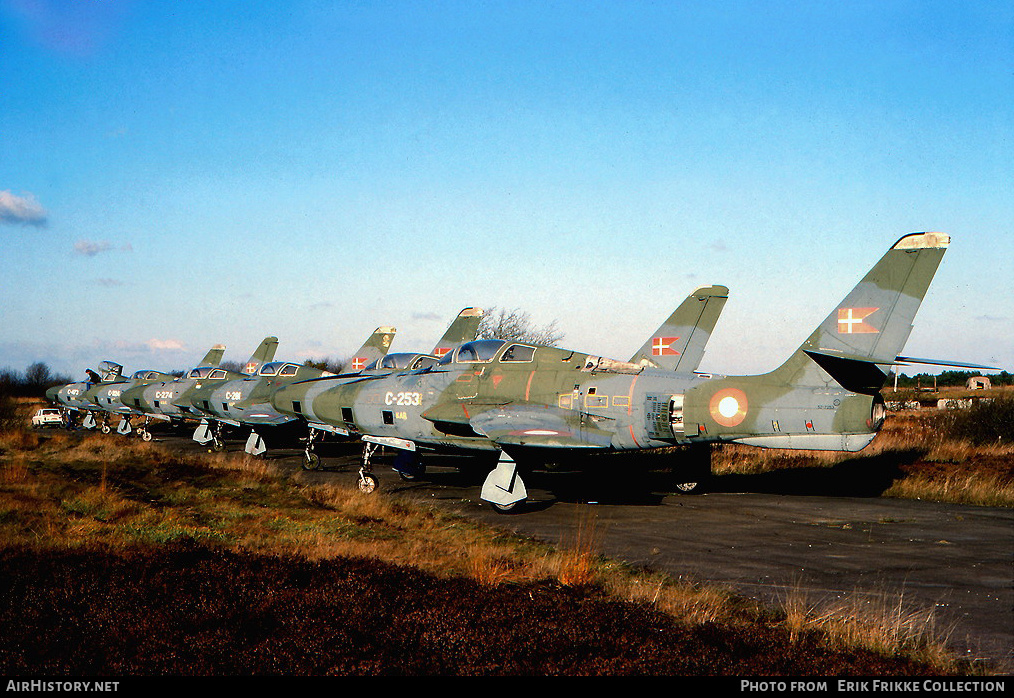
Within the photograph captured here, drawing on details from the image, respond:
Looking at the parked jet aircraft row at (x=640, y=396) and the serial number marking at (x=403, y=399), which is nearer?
the parked jet aircraft row at (x=640, y=396)

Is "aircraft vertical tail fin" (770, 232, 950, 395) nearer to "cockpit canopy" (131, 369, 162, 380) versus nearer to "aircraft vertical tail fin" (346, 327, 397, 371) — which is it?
"aircraft vertical tail fin" (346, 327, 397, 371)

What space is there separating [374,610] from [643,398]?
350 inches

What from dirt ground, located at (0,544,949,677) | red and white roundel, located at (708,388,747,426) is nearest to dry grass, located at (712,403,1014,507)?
red and white roundel, located at (708,388,747,426)

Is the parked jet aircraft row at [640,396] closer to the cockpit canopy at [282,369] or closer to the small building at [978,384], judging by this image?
the cockpit canopy at [282,369]

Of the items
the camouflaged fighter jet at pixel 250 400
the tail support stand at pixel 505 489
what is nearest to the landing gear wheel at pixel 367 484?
the tail support stand at pixel 505 489

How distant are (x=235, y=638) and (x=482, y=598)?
251 centimetres

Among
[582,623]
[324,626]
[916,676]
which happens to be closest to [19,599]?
[324,626]

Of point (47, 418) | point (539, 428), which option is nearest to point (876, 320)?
point (539, 428)

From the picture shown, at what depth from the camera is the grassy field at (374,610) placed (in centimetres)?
583

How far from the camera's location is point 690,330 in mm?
21031

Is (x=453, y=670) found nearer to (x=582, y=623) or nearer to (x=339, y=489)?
(x=582, y=623)

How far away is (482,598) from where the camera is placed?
769 centimetres

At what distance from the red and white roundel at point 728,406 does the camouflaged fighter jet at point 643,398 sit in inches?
0.8

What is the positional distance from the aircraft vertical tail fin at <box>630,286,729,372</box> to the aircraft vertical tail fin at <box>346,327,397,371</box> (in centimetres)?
1446
